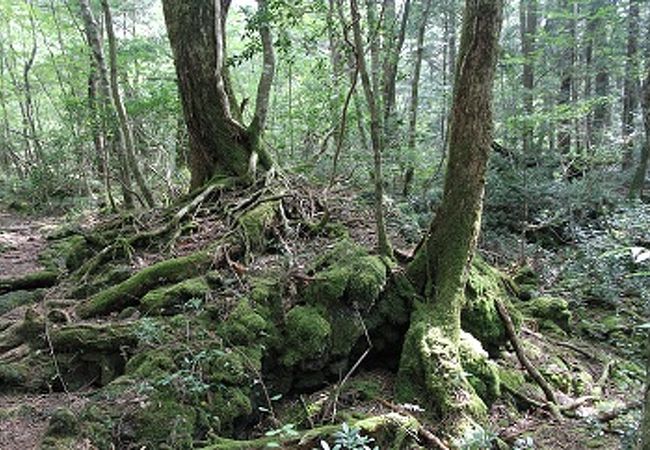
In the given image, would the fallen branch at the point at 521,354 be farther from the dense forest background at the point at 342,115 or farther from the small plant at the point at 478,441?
the dense forest background at the point at 342,115

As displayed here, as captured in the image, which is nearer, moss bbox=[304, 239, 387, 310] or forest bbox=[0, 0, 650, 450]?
forest bbox=[0, 0, 650, 450]

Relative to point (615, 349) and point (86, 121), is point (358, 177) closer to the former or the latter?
point (615, 349)

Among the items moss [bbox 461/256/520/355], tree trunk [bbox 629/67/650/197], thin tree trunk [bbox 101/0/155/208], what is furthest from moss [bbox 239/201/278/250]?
tree trunk [bbox 629/67/650/197]

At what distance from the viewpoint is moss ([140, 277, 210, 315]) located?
5.05 m

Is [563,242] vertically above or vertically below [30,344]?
below

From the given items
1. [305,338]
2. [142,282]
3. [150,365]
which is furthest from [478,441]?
[142,282]

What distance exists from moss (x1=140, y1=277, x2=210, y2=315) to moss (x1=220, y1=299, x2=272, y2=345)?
527 millimetres

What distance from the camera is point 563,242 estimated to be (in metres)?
10.8

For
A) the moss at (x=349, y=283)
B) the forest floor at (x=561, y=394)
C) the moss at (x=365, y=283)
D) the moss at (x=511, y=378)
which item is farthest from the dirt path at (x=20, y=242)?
the moss at (x=511, y=378)

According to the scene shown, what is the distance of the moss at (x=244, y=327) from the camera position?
4664 mm

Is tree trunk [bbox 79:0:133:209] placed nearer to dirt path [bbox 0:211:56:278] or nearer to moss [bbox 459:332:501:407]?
dirt path [bbox 0:211:56:278]

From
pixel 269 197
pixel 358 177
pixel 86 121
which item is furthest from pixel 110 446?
pixel 86 121

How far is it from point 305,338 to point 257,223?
1.87 metres

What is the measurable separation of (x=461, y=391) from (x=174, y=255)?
3593 mm
